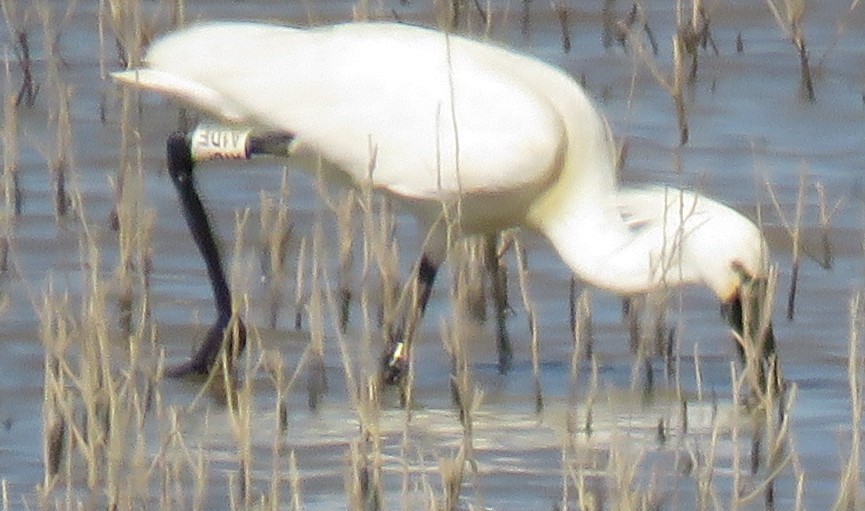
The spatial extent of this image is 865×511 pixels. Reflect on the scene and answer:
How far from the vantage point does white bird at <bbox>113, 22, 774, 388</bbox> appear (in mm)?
7117

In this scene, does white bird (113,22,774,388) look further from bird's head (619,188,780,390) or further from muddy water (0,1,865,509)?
muddy water (0,1,865,509)

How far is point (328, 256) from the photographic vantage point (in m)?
8.26

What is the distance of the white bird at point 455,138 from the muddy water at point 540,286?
25 cm

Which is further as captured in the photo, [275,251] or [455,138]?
[275,251]

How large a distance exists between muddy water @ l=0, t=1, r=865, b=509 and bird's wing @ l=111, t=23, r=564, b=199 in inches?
10.3

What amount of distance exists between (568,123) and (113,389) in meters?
2.31

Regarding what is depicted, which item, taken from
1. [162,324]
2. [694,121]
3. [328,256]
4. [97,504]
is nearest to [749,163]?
[694,121]

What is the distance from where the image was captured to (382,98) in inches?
290

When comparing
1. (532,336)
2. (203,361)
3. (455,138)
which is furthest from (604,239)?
(203,361)

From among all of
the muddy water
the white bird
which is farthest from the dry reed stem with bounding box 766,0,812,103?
the white bird

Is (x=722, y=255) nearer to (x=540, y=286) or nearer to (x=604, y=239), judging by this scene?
(x=604, y=239)

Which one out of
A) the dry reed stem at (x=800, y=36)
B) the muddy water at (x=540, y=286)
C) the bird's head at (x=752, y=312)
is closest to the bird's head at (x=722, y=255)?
the bird's head at (x=752, y=312)

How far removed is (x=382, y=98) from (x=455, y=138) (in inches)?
15.6

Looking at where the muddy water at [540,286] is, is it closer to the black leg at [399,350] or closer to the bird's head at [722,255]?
the black leg at [399,350]
